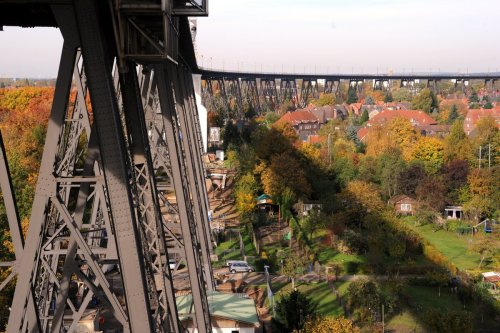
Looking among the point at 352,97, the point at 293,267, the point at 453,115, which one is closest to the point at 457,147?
the point at 293,267

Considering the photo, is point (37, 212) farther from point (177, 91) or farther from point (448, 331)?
point (448, 331)

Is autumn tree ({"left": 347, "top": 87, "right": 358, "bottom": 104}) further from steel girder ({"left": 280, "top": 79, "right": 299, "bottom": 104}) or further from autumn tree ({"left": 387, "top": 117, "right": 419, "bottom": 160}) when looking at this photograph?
autumn tree ({"left": 387, "top": 117, "right": 419, "bottom": 160})

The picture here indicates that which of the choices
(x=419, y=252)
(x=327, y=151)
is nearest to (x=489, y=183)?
(x=419, y=252)

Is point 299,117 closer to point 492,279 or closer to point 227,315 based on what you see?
point 492,279

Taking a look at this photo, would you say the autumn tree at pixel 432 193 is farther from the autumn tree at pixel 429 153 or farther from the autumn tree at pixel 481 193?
the autumn tree at pixel 429 153

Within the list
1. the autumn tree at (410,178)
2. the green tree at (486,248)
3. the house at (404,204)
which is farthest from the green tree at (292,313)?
the autumn tree at (410,178)
